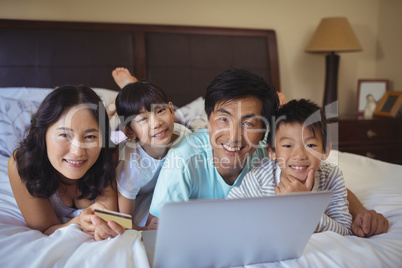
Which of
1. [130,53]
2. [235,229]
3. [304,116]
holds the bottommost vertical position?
[235,229]

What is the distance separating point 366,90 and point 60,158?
3187 millimetres

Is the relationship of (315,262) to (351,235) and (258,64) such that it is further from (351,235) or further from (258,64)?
(258,64)

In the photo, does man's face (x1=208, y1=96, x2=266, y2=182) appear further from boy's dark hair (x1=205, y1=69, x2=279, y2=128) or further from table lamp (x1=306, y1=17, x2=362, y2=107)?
table lamp (x1=306, y1=17, x2=362, y2=107)

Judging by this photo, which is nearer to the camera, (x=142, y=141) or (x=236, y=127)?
(x=236, y=127)

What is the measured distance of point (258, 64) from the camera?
2963 mm

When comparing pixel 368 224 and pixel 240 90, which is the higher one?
pixel 240 90

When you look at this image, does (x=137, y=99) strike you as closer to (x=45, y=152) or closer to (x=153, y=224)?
(x=45, y=152)

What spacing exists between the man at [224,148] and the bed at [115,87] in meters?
0.22

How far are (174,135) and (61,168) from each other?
528 mm

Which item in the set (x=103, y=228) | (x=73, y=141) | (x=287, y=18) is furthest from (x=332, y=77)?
(x=103, y=228)

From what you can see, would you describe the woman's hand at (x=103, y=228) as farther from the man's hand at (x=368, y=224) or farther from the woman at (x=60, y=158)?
the man's hand at (x=368, y=224)

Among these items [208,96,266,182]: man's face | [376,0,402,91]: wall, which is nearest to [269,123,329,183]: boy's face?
[208,96,266,182]: man's face

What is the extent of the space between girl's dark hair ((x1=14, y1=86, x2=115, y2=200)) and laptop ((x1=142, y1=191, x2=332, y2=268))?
474 mm

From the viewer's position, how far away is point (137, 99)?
1.37 meters
